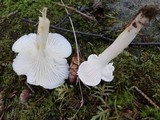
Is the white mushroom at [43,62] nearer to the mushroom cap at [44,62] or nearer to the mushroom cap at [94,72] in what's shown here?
the mushroom cap at [44,62]

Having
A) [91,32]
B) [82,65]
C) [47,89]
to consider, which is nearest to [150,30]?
[91,32]

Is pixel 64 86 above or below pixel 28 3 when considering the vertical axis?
below

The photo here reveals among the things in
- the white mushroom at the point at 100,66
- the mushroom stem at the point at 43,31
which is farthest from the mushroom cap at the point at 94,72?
the mushroom stem at the point at 43,31

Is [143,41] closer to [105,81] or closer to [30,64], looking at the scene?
[105,81]

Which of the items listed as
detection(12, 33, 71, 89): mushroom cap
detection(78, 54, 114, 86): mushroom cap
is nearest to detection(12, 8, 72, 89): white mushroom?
detection(12, 33, 71, 89): mushroom cap

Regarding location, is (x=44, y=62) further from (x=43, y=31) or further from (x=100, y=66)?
(x=100, y=66)

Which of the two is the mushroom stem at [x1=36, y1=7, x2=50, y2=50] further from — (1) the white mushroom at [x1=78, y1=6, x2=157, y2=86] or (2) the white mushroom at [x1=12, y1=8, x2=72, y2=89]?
(1) the white mushroom at [x1=78, y1=6, x2=157, y2=86]

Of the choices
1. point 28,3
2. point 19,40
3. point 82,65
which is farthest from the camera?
point 28,3
